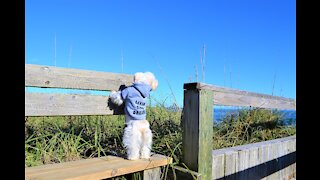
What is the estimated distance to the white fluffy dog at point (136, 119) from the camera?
2.35 meters

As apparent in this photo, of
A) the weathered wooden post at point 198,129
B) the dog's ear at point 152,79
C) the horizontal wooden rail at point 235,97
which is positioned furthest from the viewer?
the dog's ear at point 152,79

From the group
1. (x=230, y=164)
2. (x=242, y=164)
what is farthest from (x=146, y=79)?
(x=242, y=164)

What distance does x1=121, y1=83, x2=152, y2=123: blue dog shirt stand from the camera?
7.93ft

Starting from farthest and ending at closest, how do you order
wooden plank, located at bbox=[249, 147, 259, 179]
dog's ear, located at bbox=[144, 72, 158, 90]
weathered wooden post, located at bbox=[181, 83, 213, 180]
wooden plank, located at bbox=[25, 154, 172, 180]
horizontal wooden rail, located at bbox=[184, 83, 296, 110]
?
1. wooden plank, located at bbox=[249, 147, 259, 179]
2. dog's ear, located at bbox=[144, 72, 158, 90]
3. horizontal wooden rail, located at bbox=[184, 83, 296, 110]
4. weathered wooden post, located at bbox=[181, 83, 213, 180]
5. wooden plank, located at bbox=[25, 154, 172, 180]

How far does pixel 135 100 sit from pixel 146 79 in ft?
0.81

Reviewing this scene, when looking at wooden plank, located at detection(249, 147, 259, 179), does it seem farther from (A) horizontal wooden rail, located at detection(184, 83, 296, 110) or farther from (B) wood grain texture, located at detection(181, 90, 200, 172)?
(B) wood grain texture, located at detection(181, 90, 200, 172)

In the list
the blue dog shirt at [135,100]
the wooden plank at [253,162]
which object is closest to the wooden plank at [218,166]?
the wooden plank at [253,162]

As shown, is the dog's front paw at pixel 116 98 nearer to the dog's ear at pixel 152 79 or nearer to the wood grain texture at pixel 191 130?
the dog's ear at pixel 152 79

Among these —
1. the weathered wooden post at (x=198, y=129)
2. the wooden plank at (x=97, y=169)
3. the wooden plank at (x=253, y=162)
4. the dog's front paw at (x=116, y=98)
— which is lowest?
the wooden plank at (x=253, y=162)

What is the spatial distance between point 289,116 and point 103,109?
13.3ft

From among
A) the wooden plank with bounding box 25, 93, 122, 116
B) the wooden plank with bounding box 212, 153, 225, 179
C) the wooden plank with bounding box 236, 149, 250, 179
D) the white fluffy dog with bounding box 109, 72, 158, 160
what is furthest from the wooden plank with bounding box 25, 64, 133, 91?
the wooden plank with bounding box 236, 149, 250, 179

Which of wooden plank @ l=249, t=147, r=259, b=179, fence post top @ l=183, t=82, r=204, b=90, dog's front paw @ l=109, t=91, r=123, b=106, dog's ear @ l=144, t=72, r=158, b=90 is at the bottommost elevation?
wooden plank @ l=249, t=147, r=259, b=179

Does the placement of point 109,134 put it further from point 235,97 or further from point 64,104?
point 235,97

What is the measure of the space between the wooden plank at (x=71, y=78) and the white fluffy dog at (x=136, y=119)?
0.67 ft
